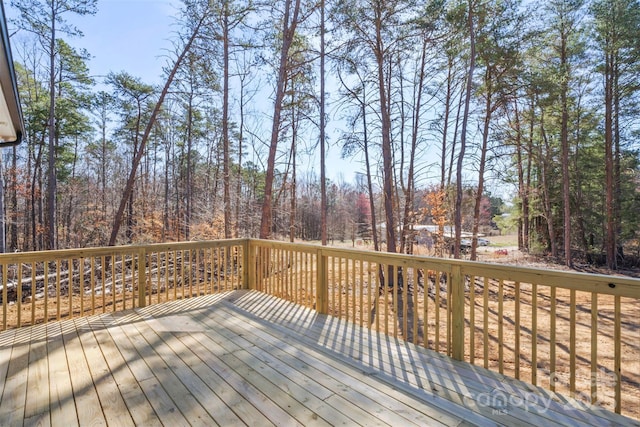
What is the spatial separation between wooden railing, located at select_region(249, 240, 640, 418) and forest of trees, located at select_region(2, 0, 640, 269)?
111 inches

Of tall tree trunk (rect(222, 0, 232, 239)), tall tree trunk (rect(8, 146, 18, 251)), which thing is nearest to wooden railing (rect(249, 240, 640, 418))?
tall tree trunk (rect(222, 0, 232, 239))

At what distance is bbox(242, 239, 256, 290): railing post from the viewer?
477 cm

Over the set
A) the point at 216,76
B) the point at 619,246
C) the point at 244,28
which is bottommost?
the point at 619,246

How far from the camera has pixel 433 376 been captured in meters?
2.13

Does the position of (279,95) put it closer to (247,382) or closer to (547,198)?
(247,382)

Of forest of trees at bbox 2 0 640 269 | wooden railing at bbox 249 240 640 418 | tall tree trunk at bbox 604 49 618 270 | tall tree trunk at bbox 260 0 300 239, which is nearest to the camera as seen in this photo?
wooden railing at bbox 249 240 640 418

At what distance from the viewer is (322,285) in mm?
3602

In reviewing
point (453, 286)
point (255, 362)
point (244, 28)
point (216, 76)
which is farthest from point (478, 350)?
point (216, 76)

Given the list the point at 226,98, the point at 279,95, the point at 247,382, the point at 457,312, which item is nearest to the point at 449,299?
the point at 457,312

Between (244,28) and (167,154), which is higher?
(244,28)

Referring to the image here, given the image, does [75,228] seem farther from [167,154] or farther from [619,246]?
[619,246]

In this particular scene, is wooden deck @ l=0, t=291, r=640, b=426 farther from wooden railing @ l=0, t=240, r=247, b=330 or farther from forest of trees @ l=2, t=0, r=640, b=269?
forest of trees @ l=2, t=0, r=640, b=269

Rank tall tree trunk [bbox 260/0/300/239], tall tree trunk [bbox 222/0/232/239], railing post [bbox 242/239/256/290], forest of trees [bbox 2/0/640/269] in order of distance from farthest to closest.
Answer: tall tree trunk [bbox 222/0/232/239]
forest of trees [bbox 2/0/640/269]
tall tree trunk [bbox 260/0/300/239]
railing post [bbox 242/239/256/290]

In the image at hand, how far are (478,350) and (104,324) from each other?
4.93 m
